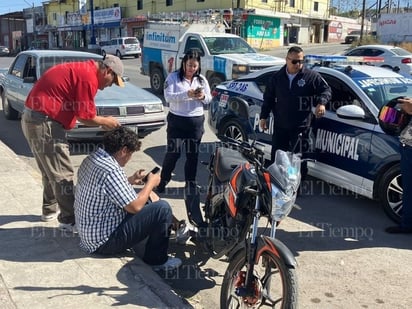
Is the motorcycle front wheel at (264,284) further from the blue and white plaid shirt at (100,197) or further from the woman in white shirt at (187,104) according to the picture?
the woman in white shirt at (187,104)

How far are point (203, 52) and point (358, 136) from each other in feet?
29.3

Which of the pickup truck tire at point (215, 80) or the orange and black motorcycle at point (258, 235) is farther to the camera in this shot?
the pickup truck tire at point (215, 80)

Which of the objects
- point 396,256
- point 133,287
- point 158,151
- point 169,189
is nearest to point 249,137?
point 169,189

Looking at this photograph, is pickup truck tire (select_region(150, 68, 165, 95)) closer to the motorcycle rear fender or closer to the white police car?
the white police car

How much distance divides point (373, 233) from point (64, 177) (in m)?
3.14

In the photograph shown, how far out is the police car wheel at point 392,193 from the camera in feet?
16.8

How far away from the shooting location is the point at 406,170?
482 centimetres

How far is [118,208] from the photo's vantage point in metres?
3.81

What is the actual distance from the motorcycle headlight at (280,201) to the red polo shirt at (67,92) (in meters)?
1.99

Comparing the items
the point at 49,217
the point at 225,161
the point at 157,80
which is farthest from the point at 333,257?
the point at 157,80

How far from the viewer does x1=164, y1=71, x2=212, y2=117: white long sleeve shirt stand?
5543 mm

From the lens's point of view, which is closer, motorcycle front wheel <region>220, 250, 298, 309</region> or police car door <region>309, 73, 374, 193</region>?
motorcycle front wheel <region>220, 250, 298, 309</region>

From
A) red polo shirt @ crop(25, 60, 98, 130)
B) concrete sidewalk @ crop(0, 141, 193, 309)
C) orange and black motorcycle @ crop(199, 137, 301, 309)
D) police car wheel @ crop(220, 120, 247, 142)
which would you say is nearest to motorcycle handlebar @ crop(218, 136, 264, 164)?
orange and black motorcycle @ crop(199, 137, 301, 309)

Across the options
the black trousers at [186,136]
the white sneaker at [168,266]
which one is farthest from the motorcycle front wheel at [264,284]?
the black trousers at [186,136]
